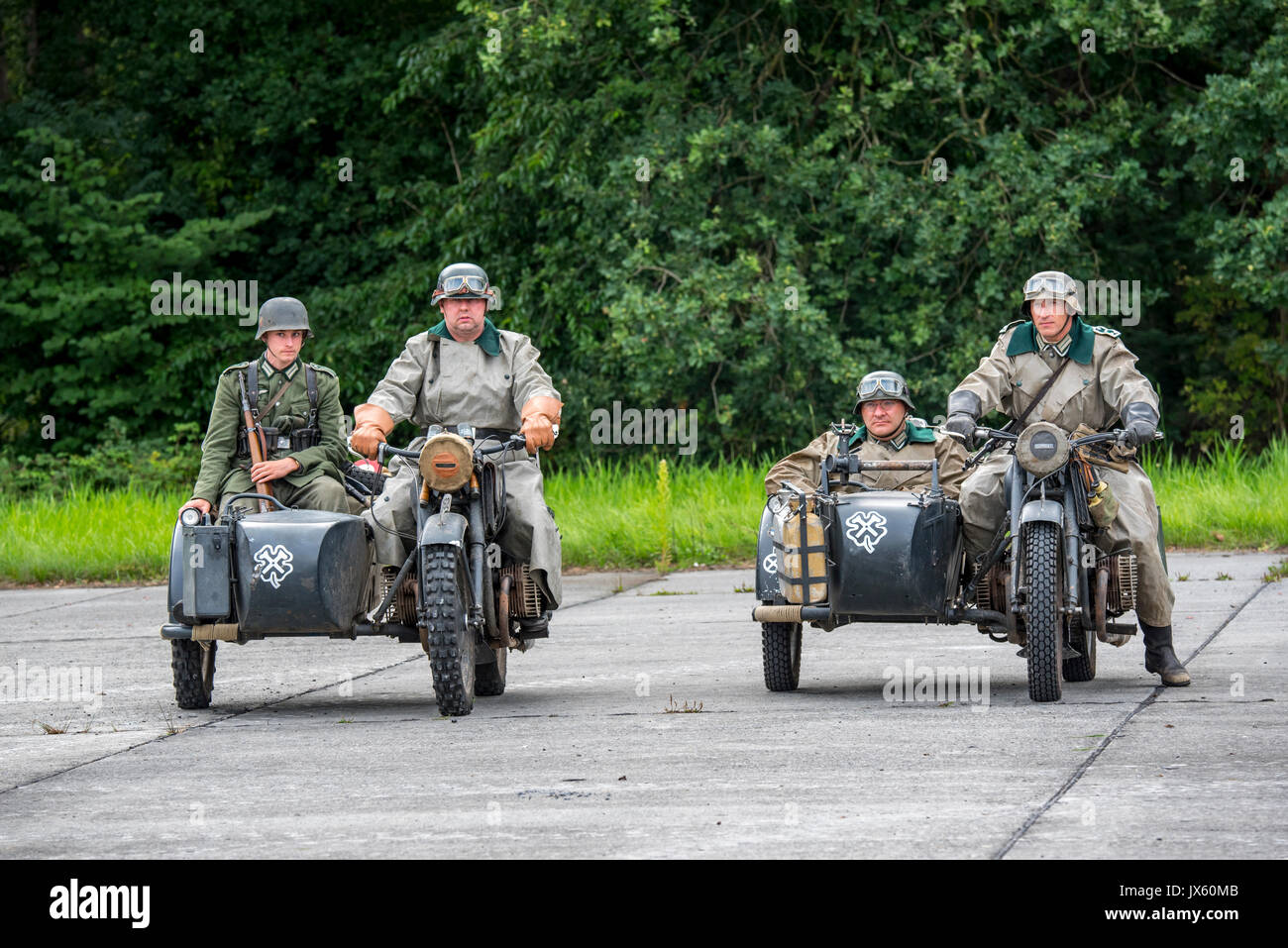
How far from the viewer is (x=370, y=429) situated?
8719 millimetres

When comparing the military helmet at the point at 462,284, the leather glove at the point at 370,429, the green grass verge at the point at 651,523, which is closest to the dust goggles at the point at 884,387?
the military helmet at the point at 462,284

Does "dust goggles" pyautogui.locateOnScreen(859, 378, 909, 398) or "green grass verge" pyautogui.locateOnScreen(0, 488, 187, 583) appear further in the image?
"green grass verge" pyautogui.locateOnScreen(0, 488, 187, 583)

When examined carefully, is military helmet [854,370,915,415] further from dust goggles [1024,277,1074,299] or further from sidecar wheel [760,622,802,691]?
sidecar wheel [760,622,802,691]

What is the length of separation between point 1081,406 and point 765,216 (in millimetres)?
12816

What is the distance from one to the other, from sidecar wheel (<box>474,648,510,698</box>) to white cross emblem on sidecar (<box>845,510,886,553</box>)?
172 centimetres

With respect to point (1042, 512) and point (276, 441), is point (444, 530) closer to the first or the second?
point (276, 441)

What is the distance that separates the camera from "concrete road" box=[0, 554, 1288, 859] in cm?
578

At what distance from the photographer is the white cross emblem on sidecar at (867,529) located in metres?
8.62

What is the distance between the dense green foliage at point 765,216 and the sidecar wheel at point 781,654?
11321 mm

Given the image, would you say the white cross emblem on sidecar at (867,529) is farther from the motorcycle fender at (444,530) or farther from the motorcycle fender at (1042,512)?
the motorcycle fender at (444,530)

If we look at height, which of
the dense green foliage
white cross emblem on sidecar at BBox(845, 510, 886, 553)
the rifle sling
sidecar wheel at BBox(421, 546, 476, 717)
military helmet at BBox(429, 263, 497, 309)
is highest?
the dense green foliage

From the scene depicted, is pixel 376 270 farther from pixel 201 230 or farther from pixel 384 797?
pixel 384 797

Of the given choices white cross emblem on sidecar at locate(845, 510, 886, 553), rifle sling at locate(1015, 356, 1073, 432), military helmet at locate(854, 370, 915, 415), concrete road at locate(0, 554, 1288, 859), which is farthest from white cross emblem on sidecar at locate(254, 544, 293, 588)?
rifle sling at locate(1015, 356, 1073, 432)

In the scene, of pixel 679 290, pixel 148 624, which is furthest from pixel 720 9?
pixel 148 624
